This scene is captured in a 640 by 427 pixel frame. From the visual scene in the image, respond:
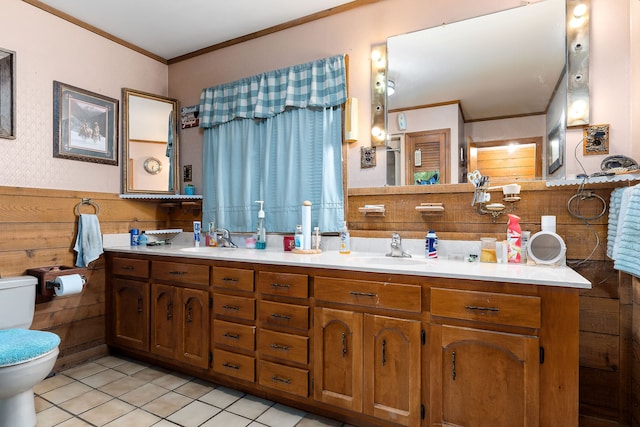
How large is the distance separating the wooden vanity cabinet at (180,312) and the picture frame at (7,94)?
1.23 metres

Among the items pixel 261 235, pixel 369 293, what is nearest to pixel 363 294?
pixel 369 293

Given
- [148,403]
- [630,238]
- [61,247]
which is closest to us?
[630,238]

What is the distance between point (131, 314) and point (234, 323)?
997 mm

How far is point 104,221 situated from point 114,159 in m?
0.52

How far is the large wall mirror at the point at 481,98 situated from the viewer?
186 cm

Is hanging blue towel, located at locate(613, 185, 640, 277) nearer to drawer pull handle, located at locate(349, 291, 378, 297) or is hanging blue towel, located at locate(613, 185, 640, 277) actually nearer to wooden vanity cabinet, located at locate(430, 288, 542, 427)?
wooden vanity cabinet, located at locate(430, 288, 542, 427)

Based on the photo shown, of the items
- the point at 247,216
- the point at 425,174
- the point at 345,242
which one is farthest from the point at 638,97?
the point at 247,216

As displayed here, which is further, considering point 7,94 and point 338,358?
point 7,94

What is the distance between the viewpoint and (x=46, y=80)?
239 cm

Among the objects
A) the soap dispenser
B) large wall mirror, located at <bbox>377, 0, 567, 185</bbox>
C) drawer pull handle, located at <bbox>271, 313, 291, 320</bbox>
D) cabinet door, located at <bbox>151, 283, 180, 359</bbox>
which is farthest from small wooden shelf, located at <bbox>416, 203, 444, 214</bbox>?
cabinet door, located at <bbox>151, 283, 180, 359</bbox>

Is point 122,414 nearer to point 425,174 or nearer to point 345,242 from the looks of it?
point 345,242

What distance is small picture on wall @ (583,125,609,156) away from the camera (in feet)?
5.72

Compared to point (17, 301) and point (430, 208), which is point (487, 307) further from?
point (17, 301)

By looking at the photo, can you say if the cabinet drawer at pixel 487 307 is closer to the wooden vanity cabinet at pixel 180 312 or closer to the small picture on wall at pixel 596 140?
the small picture on wall at pixel 596 140
